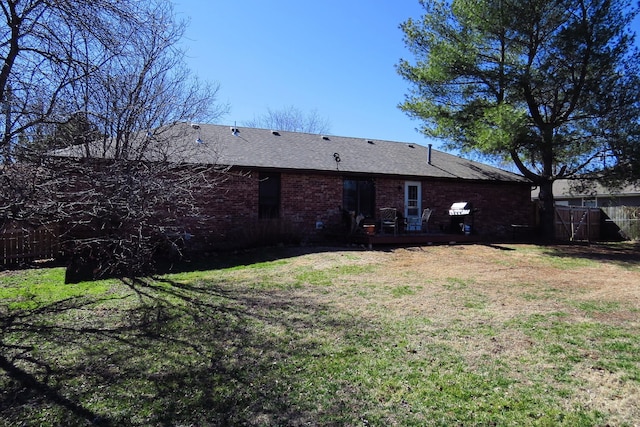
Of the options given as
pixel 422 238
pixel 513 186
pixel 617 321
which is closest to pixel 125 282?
pixel 617 321

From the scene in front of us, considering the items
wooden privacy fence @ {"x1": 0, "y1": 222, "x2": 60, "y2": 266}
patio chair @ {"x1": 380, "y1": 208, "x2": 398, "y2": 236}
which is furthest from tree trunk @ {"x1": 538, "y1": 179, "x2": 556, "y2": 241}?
wooden privacy fence @ {"x1": 0, "y1": 222, "x2": 60, "y2": 266}

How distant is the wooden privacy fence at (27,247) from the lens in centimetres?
974

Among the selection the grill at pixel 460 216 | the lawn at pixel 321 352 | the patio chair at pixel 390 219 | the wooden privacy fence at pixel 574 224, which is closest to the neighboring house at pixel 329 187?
the grill at pixel 460 216

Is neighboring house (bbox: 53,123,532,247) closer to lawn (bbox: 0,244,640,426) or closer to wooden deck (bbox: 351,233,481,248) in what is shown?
wooden deck (bbox: 351,233,481,248)

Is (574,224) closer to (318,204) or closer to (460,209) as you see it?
(460,209)

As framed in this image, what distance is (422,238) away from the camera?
13.3m

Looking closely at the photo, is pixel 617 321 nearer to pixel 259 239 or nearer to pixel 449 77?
pixel 259 239

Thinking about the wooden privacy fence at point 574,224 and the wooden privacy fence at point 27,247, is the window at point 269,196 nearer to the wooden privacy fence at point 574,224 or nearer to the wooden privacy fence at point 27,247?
the wooden privacy fence at point 27,247

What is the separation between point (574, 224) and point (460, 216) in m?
7.46

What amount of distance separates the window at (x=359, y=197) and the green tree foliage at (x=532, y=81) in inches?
139

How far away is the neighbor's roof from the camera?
42.8 ft

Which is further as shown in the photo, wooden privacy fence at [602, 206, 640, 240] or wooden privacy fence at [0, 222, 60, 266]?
wooden privacy fence at [602, 206, 640, 240]

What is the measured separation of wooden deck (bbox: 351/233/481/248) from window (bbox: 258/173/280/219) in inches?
110

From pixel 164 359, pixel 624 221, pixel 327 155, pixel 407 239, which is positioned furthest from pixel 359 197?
pixel 624 221
